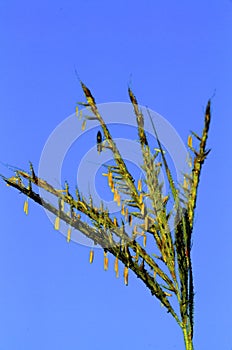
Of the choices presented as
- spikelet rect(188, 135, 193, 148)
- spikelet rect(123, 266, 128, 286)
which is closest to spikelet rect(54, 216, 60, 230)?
spikelet rect(123, 266, 128, 286)

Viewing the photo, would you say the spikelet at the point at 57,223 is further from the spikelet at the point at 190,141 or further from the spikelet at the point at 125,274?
the spikelet at the point at 190,141

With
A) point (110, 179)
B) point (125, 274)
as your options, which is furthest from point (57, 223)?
point (125, 274)

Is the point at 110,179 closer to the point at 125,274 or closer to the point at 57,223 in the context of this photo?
the point at 57,223

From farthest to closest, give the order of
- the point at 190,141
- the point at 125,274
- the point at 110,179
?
the point at 110,179 < the point at 190,141 < the point at 125,274

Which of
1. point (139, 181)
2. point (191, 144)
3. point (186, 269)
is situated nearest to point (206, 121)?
point (191, 144)

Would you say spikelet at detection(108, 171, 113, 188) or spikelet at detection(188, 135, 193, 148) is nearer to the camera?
spikelet at detection(188, 135, 193, 148)

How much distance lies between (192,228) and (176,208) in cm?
21

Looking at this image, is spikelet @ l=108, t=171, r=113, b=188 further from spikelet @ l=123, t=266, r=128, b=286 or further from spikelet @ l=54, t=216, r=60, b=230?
spikelet @ l=123, t=266, r=128, b=286

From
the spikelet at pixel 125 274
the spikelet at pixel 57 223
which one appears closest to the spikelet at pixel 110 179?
the spikelet at pixel 57 223

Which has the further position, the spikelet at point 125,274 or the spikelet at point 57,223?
the spikelet at point 57,223

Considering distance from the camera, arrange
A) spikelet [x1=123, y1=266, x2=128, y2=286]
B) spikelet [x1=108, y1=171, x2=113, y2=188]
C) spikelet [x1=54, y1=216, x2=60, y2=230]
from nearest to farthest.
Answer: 1. spikelet [x1=123, y1=266, x2=128, y2=286]
2. spikelet [x1=54, y1=216, x2=60, y2=230]
3. spikelet [x1=108, y1=171, x2=113, y2=188]

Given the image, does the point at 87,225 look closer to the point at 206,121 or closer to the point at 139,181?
the point at 139,181

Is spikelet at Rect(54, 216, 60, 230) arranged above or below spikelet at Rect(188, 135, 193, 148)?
below

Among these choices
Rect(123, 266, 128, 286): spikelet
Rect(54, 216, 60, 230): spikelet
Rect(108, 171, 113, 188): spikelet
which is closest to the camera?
Rect(123, 266, 128, 286): spikelet
